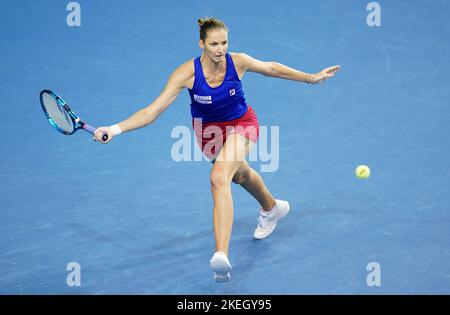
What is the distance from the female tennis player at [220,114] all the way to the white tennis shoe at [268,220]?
0.16 metres

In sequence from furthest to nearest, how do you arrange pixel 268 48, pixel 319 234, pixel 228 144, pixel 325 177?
pixel 268 48
pixel 325 177
pixel 319 234
pixel 228 144

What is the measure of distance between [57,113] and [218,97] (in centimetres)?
139

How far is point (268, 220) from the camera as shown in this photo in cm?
817

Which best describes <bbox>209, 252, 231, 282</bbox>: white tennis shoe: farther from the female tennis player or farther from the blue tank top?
the blue tank top

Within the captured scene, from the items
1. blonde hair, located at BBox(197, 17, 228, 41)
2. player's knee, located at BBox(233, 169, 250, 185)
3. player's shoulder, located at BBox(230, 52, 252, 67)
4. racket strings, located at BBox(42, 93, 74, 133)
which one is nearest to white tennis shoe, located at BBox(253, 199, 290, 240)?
player's knee, located at BBox(233, 169, 250, 185)

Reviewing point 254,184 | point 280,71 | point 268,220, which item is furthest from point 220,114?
point 268,220

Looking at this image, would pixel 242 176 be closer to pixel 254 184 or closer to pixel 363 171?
pixel 254 184

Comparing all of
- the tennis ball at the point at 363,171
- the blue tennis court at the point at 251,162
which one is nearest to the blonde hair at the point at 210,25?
the blue tennis court at the point at 251,162

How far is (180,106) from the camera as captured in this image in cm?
1046

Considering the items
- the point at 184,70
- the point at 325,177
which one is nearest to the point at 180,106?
the point at 325,177

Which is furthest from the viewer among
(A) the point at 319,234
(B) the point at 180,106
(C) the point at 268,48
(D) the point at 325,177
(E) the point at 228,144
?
(C) the point at 268,48

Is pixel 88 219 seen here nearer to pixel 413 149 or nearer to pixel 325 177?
pixel 325 177

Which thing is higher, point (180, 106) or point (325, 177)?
point (180, 106)

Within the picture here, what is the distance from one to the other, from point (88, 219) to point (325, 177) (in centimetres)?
237
